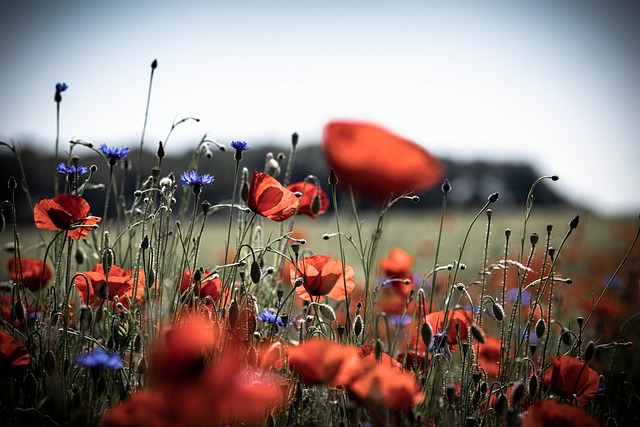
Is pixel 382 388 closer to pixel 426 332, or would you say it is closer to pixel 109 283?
pixel 426 332

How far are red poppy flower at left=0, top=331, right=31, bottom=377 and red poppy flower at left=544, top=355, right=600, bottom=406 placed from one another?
121 centimetres

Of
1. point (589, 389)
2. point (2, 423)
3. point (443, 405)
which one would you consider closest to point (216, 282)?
point (2, 423)

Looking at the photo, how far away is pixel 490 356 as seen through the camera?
1.64 meters

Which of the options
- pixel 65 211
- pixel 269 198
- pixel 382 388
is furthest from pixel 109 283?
pixel 382 388

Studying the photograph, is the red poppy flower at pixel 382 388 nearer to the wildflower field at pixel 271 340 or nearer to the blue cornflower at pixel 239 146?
the wildflower field at pixel 271 340

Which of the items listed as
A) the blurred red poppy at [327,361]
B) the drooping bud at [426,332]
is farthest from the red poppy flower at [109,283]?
the drooping bud at [426,332]

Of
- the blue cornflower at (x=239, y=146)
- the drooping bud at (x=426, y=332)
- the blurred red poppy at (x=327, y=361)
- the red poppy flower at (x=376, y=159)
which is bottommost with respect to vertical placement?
the drooping bud at (x=426, y=332)

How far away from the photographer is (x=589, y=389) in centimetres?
127

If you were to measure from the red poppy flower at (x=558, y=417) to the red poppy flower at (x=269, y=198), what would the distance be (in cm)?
72

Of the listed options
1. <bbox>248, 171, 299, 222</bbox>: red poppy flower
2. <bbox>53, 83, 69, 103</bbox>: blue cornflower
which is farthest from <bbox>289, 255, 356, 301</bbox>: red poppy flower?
<bbox>53, 83, 69, 103</bbox>: blue cornflower

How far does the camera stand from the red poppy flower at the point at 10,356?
105 centimetres

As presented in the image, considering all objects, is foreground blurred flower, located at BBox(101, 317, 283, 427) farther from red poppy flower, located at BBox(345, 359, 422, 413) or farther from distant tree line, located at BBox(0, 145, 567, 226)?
distant tree line, located at BBox(0, 145, 567, 226)

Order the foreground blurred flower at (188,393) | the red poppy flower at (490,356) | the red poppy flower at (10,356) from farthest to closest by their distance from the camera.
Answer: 1. the red poppy flower at (490,356)
2. the red poppy flower at (10,356)
3. the foreground blurred flower at (188,393)

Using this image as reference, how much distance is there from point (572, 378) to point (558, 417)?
0.37 meters
